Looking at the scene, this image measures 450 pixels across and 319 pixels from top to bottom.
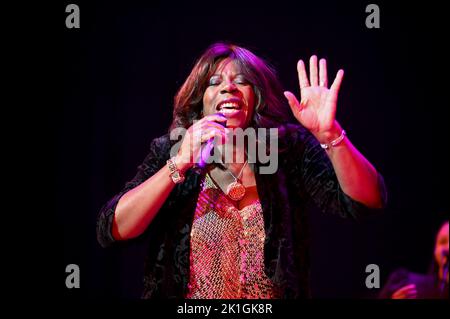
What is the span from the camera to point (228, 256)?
4.97 ft

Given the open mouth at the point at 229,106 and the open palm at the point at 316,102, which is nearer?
the open palm at the point at 316,102

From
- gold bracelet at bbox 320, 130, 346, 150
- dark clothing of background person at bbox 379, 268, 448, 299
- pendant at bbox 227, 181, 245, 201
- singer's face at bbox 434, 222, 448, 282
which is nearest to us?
gold bracelet at bbox 320, 130, 346, 150

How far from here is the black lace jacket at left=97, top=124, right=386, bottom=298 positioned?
59.4 inches

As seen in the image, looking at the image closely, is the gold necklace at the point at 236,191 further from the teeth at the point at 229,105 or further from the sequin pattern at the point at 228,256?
the teeth at the point at 229,105

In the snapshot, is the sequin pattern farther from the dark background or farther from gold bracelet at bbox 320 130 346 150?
the dark background

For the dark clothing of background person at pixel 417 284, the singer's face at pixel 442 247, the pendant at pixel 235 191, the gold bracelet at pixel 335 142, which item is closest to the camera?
the gold bracelet at pixel 335 142

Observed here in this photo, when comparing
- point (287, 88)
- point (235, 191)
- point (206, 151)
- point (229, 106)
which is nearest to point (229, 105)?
point (229, 106)

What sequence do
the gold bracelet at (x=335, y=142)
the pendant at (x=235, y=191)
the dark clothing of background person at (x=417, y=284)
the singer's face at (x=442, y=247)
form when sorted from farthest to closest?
the singer's face at (x=442, y=247), the dark clothing of background person at (x=417, y=284), the pendant at (x=235, y=191), the gold bracelet at (x=335, y=142)

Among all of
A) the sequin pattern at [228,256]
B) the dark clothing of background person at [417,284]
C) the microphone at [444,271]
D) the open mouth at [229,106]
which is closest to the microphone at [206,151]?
the open mouth at [229,106]

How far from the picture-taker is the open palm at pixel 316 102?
1509mm

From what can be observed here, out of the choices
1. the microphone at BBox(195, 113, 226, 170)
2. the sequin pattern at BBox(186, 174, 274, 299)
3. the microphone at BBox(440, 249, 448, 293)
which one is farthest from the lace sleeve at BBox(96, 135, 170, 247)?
the microphone at BBox(440, 249, 448, 293)

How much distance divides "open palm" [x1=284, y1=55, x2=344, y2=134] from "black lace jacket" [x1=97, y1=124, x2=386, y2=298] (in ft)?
0.50

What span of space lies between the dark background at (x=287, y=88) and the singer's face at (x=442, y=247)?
0.05 metres
